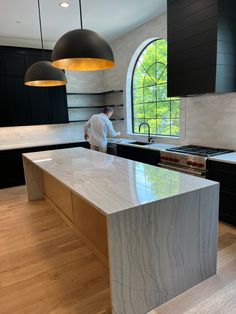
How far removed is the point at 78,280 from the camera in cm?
207

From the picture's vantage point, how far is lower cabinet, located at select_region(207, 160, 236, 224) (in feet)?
8.84

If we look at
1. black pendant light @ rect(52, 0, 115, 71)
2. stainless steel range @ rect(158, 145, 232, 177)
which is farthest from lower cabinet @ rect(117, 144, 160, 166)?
black pendant light @ rect(52, 0, 115, 71)

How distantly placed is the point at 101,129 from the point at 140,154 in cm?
98

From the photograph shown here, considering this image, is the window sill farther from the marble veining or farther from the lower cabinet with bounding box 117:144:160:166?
the marble veining

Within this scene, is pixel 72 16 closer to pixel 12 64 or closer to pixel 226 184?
pixel 12 64

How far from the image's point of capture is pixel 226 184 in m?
2.77

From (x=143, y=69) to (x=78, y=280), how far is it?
13.3 feet

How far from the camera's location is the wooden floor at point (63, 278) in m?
1.76

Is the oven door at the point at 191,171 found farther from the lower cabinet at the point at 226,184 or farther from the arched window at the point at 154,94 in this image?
the arched window at the point at 154,94

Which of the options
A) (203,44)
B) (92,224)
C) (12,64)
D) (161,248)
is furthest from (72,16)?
(161,248)

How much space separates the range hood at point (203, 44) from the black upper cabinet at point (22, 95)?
2.92 m

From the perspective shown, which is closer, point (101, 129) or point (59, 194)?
point (59, 194)

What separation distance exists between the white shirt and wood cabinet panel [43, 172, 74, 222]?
125 centimetres

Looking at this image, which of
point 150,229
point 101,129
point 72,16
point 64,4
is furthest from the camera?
point 101,129
